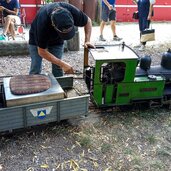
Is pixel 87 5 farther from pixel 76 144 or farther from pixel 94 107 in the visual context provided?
pixel 76 144

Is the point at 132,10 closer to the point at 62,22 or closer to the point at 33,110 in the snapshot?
the point at 62,22

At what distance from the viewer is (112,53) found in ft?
14.8

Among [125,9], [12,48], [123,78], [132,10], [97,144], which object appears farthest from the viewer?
[132,10]

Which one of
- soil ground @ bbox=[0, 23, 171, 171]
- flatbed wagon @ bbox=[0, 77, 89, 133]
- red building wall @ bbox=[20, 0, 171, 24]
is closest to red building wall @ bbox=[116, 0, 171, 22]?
red building wall @ bbox=[20, 0, 171, 24]

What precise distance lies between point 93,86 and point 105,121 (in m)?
0.72

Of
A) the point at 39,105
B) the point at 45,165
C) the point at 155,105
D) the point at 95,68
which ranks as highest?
the point at 95,68

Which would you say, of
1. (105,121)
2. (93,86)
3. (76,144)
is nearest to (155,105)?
(105,121)

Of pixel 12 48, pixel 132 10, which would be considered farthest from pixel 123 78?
pixel 132 10

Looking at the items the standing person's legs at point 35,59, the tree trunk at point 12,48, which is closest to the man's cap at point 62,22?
the standing person's legs at point 35,59

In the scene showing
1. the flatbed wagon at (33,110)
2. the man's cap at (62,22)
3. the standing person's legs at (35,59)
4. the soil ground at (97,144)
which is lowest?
the soil ground at (97,144)

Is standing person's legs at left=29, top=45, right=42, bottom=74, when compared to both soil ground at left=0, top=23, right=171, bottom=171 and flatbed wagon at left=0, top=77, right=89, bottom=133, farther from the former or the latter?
soil ground at left=0, top=23, right=171, bottom=171

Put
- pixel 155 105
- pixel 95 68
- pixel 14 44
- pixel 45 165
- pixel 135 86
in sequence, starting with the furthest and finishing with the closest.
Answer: pixel 14 44 → pixel 155 105 → pixel 135 86 → pixel 95 68 → pixel 45 165

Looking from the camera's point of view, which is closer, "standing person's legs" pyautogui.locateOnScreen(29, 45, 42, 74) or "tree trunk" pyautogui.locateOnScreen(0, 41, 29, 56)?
"standing person's legs" pyautogui.locateOnScreen(29, 45, 42, 74)

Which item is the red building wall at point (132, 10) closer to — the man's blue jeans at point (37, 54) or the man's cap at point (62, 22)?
the man's blue jeans at point (37, 54)
